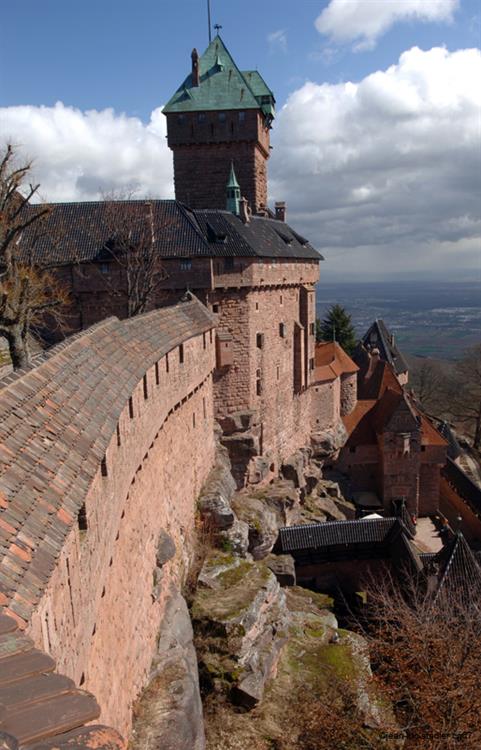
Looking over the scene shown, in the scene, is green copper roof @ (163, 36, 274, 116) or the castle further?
green copper roof @ (163, 36, 274, 116)

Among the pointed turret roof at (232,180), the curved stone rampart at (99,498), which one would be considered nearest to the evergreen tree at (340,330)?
the pointed turret roof at (232,180)

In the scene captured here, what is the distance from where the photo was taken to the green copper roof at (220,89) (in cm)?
2808

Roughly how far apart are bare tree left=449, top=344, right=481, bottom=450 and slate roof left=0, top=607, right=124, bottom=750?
49.7 metres

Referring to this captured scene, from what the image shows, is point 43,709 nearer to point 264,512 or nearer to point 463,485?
point 264,512

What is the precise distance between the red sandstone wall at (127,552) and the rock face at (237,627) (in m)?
0.98

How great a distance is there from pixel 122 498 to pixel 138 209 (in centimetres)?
1603

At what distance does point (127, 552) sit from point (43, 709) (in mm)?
6573

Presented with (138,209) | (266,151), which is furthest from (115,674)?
(266,151)

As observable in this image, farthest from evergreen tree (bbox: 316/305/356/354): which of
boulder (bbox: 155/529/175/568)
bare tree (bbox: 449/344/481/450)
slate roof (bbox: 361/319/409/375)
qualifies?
boulder (bbox: 155/529/175/568)

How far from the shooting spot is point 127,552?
8938 mm

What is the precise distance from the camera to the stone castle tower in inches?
1110

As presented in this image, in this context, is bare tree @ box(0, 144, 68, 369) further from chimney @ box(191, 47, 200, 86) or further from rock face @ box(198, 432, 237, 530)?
chimney @ box(191, 47, 200, 86)

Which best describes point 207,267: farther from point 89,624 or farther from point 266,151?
point 89,624

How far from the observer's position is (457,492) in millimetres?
33688
